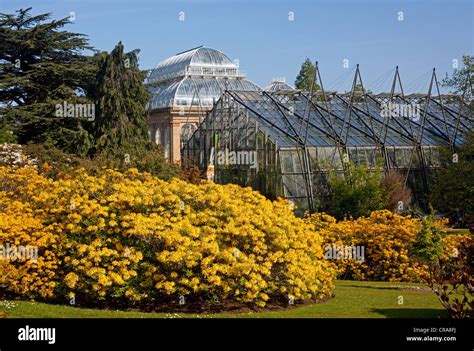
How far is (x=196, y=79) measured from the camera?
62969 mm

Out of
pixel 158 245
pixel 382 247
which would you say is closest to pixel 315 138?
pixel 382 247

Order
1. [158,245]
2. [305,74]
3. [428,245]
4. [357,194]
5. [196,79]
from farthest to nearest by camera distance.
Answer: [305,74]
[196,79]
[357,194]
[428,245]
[158,245]

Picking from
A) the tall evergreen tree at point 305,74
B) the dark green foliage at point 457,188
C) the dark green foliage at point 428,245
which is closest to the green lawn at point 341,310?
the dark green foliage at point 428,245

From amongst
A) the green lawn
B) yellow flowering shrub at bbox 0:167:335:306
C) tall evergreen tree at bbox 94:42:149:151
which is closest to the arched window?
tall evergreen tree at bbox 94:42:149:151

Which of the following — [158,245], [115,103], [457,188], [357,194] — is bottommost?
[158,245]

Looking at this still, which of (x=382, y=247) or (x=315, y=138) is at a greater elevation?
(x=315, y=138)

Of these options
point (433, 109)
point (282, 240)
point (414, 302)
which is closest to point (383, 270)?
point (414, 302)

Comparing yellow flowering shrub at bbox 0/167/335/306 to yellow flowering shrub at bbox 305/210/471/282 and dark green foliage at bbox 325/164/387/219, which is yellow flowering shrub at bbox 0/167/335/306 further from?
dark green foliage at bbox 325/164/387/219

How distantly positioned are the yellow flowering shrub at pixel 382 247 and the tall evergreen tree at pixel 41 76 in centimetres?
2034

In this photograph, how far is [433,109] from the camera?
47625 mm

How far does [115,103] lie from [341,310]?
24.5 meters

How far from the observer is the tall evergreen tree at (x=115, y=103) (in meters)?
35.8

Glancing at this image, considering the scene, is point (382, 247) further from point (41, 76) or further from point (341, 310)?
point (41, 76)

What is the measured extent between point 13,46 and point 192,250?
31.9 meters
